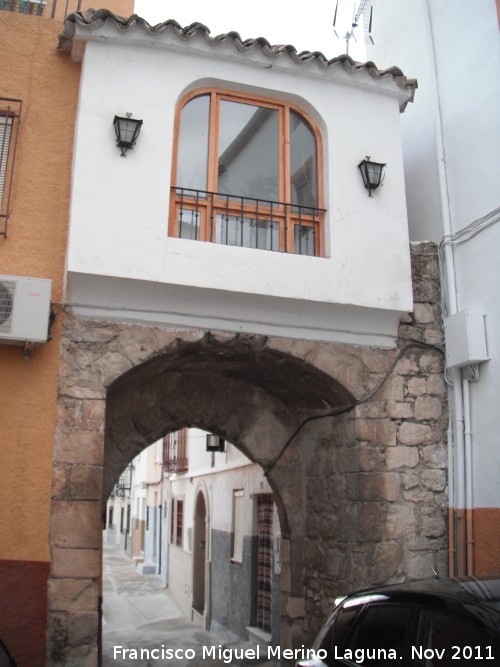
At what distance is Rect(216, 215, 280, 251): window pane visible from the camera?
5749mm

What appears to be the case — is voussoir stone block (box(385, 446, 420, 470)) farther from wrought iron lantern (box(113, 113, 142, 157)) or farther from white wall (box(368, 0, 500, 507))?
wrought iron lantern (box(113, 113, 142, 157))

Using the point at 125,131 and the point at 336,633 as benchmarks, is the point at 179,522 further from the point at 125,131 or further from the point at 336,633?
the point at 336,633

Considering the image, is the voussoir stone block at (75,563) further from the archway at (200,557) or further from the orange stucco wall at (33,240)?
the archway at (200,557)

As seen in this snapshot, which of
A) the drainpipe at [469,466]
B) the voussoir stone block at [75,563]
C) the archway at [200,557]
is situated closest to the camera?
the voussoir stone block at [75,563]

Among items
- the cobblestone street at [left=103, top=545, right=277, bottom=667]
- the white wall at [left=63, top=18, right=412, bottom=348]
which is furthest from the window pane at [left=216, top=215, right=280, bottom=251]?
the cobblestone street at [left=103, top=545, right=277, bottom=667]

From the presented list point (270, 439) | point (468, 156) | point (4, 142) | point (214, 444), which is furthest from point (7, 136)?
point (214, 444)

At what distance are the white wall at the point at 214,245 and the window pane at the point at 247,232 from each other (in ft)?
1.03

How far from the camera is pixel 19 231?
5.23m

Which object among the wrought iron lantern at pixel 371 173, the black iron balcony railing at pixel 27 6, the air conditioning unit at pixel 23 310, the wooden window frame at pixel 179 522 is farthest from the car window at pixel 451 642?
the wooden window frame at pixel 179 522

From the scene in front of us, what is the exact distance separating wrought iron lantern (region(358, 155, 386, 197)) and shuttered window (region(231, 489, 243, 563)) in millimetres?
5822

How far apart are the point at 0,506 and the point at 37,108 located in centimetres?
319

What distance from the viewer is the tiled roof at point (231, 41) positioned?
544 cm

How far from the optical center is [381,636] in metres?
3.12

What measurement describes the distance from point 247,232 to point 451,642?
3852mm
